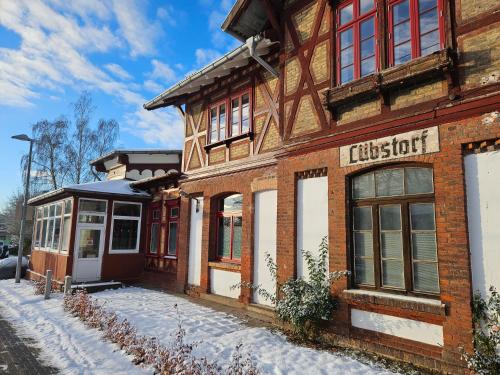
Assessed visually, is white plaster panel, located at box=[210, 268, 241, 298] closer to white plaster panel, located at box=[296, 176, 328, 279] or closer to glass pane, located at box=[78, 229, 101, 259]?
white plaster panel, located at box=[296, 176, 328, 279]

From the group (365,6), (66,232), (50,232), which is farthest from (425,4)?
(50,232)

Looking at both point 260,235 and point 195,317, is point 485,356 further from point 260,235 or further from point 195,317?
point 195,317

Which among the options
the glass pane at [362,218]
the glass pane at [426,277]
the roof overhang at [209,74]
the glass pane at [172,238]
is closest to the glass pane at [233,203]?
the glass pane at [172,238]

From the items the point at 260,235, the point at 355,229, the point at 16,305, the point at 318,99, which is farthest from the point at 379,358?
the point at 16,305

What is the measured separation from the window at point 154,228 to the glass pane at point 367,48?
9.64 metres

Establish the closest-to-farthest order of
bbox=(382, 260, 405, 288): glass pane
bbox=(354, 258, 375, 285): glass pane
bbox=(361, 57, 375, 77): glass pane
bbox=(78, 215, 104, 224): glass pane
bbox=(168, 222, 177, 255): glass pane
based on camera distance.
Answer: bbox=(382, 260, 405, 288): glass pane < bbox=(354, 258, 375, 285): glass pane < bbox=(361, 57, 375, 77): glass pane < bbox=(168, 222, 177, 255): glass pane < bbox=(78, 215, 104, 224): glass pane

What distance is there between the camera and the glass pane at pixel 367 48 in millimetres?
→ 6309

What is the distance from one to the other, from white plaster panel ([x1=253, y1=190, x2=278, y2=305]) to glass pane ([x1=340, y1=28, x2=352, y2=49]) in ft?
11.4

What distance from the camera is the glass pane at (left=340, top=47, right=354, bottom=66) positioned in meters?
6.67

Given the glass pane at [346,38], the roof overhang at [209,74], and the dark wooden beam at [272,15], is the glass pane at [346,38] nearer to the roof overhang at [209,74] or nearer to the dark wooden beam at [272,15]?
the dark wooden beam at [272,15]

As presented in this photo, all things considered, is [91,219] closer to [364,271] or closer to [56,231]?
[56,231]

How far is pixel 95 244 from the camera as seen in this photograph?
42.7ft

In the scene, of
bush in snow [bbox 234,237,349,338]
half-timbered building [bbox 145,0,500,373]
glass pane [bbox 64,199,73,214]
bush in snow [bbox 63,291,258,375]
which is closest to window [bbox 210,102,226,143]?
half-timbered building [bbox 145,0,500,373]

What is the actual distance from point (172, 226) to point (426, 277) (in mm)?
9295
